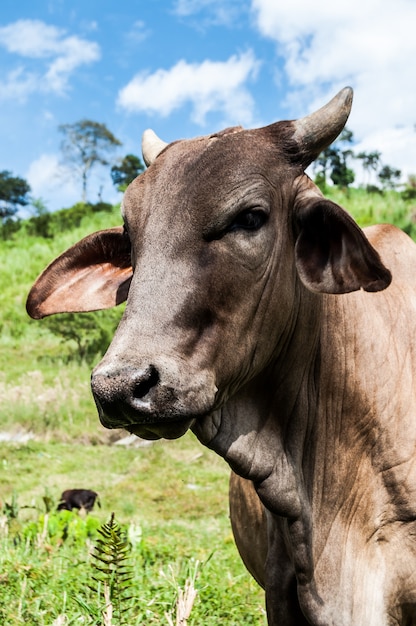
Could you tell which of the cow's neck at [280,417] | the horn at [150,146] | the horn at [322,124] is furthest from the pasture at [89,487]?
the horn at [150,146]

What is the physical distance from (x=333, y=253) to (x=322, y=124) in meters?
0.42

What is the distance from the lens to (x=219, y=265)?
2182 mm

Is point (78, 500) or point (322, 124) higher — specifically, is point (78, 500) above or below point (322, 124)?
below

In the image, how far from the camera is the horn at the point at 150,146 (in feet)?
9.43

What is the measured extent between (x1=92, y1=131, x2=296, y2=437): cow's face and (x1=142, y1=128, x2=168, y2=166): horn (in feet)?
1.20

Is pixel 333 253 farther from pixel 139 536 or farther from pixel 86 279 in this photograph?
pixel 139 536

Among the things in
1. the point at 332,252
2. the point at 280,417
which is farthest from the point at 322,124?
the point at 280,417

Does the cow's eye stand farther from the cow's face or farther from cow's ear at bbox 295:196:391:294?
cow's ear at bbox 295:196:391:294

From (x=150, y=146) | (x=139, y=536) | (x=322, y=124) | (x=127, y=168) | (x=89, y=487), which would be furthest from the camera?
(x=127, y=168)

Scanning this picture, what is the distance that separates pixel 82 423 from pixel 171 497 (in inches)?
111

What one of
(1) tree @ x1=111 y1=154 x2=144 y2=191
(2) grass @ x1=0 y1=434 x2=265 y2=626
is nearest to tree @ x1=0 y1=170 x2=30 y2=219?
(1) tree @ x1=111 y1=154 x2=144 y2=191

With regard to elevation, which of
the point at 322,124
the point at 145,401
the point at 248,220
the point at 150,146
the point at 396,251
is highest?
the point at 150,146

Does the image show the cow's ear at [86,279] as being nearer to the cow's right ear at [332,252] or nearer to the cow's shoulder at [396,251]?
the cow's right ear at [332,252]

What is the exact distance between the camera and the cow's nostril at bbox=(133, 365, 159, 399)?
1912 millimetres
